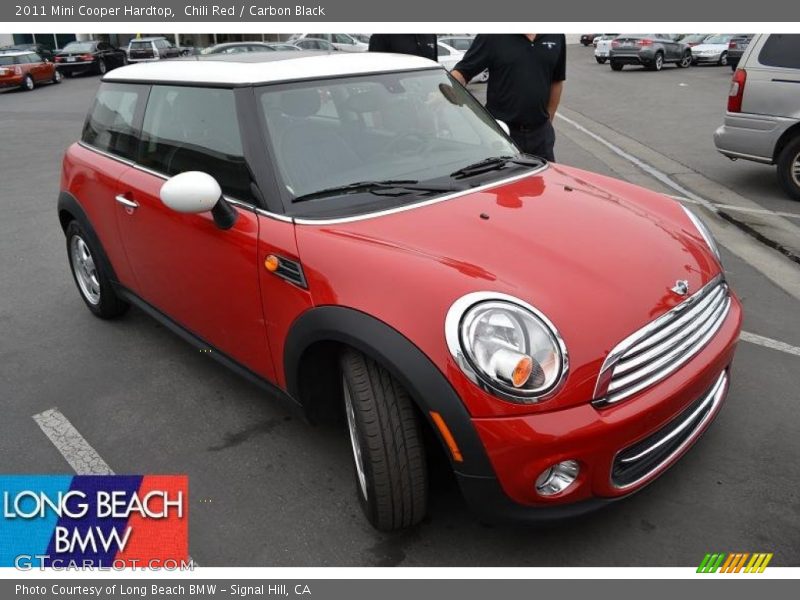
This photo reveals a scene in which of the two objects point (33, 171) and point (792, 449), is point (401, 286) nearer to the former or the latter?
point (792, 449)

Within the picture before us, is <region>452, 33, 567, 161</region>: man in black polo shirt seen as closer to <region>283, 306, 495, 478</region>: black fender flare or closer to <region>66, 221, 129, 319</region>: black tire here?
<region>66, 221, 129, 319</region>: black tire

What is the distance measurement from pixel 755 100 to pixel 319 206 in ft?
19.5

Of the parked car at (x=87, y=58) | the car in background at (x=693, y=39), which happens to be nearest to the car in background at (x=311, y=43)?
the parked car at (x=87, y=58)

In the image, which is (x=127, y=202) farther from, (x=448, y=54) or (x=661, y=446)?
(x=448, y=54)

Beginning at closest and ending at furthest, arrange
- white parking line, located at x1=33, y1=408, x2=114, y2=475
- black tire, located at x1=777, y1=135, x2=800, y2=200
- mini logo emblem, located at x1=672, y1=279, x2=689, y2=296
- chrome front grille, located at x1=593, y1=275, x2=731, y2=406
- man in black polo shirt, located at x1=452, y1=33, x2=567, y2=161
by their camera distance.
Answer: chrome front grille, located at x1=593, y1=275, x2=731, y2=406, mini logo emblem, located at x1=672, y1=279, x2=689, y2=296, white parking line, located at x1=33, y1=408, x2=114, y2=475, man in black polo shirt, located at x1=452, y1=33, x2=567, y2=161, black tire, located at x1=777, y1=135, x2=800, y2=200

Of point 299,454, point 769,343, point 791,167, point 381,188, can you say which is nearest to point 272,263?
point 381,188

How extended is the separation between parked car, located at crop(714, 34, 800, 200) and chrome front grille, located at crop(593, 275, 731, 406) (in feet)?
16.8

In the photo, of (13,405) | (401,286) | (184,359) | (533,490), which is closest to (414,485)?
(533,490)

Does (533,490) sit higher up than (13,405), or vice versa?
(533,490)

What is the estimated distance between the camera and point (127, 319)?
467 cm

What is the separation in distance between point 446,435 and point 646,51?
24439 millimetres

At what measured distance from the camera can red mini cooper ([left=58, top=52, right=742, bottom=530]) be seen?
2.17m

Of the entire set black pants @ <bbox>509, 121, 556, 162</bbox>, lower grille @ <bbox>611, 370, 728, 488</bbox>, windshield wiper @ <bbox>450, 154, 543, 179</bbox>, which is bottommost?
lower grille @ <bbox>611, 370, 728, 488</bbox>

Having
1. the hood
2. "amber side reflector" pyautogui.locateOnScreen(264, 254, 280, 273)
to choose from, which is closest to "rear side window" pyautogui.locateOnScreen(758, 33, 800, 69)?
the hood
